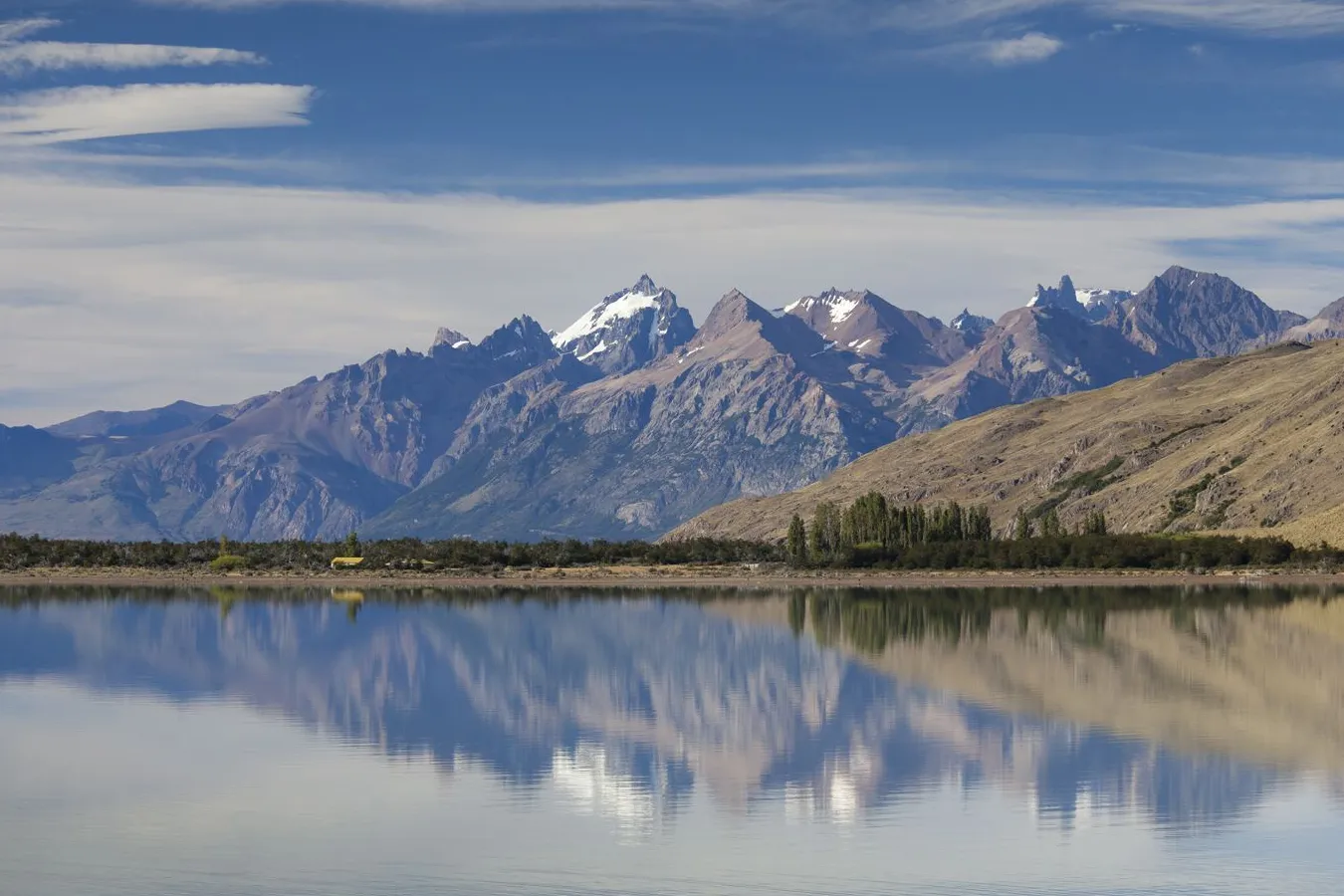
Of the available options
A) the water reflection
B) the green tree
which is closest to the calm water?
the water reflection

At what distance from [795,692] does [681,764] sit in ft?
88.4

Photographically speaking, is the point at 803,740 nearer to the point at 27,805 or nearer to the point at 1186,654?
the point at 27,805

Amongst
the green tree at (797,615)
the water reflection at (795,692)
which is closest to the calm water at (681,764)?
the water reflection at (795,692)

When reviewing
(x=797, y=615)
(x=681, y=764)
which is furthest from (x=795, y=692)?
(x=797, y=615)

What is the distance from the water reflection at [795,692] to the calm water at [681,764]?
13.7 inches

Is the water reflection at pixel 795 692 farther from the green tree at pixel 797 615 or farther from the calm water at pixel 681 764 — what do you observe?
the green tree at pixel 797 615

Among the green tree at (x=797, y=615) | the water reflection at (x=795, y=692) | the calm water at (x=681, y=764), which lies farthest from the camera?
the green tree at (x=797, y=615)

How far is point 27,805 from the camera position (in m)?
60.7

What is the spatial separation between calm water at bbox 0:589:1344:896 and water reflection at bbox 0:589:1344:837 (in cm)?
35

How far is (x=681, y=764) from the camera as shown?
71312 mm

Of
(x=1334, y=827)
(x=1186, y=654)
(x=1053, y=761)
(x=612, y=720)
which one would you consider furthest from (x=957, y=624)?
(x=1334, y=827)

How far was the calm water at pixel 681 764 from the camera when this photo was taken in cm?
5062

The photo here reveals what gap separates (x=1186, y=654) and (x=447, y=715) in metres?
52.7

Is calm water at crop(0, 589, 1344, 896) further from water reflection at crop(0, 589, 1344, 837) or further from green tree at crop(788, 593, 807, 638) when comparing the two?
green tree at crop(788, 593, 807, 638)
